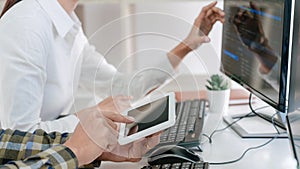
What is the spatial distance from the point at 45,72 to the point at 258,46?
58cm

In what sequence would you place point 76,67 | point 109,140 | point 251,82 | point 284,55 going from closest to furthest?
point 109,140
point 284,55
point 251,82
point 76,67

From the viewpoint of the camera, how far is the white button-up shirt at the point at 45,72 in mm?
1171

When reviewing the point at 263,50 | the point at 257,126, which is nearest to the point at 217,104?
the point at 257,126

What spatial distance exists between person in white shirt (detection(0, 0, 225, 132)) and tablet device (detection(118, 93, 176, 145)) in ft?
0.68

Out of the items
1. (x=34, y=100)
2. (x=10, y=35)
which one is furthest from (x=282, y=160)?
(x=10, y=35)

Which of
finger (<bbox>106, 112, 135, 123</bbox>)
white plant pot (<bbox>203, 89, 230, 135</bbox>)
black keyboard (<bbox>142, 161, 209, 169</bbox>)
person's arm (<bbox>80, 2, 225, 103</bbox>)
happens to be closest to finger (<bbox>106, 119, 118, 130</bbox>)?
finger (<bbox>106, 112, 135, 123</bbox>)

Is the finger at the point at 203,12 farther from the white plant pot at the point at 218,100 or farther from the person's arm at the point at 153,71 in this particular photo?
the white plant pot at the point at 218,100

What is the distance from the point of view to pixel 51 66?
1.38m

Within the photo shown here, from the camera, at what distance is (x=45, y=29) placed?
4.18 ft

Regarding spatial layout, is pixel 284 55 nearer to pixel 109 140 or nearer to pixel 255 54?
pixel 255 54

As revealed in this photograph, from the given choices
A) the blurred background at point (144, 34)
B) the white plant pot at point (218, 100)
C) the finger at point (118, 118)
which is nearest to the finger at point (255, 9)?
the blurred background at point (144, 34)

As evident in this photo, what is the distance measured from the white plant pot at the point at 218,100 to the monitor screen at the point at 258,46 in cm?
6

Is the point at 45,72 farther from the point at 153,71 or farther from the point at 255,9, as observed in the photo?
the point at 255,9

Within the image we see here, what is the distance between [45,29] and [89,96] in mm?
262
